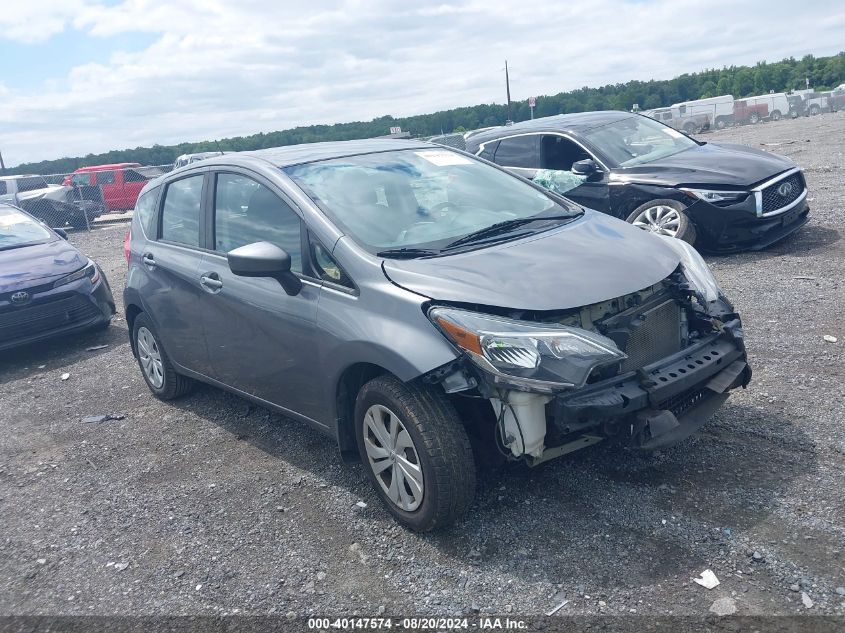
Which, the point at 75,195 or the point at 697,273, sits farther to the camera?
the point at 75,195

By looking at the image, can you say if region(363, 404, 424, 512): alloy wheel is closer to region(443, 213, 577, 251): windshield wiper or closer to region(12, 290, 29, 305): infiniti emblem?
region(443, 213, 577, 251): windshield wiper

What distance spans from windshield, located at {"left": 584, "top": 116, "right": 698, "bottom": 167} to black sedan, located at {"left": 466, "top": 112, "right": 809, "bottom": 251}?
0.04ft

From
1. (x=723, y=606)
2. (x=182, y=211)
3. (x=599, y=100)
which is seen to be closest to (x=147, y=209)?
(x=182, y=211)

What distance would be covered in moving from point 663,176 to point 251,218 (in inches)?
211

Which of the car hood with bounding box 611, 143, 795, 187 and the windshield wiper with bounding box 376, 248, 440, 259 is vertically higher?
the windshield wiper with bounding box 376, 248, 440, 259

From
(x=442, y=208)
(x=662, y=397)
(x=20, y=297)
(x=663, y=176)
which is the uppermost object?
(x=442, y=208)

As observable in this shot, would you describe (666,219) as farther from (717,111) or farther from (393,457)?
(717,111)

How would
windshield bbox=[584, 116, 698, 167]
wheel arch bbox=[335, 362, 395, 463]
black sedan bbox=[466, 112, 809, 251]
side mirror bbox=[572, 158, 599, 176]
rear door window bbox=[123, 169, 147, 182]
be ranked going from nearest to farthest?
wheel arch bbox=[335, 362, 395, 463] < black sedan bbox=[466, 112, 809, 251] < side mirror bbox=[572, 158, 599, 176] < windshield bbox=[584, 116, 698, 167] < rear door window bbox=[123, 169, 147, 182]

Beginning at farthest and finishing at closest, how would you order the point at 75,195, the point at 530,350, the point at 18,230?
the point at 75,195
the point at 18,230
the point at 530,350

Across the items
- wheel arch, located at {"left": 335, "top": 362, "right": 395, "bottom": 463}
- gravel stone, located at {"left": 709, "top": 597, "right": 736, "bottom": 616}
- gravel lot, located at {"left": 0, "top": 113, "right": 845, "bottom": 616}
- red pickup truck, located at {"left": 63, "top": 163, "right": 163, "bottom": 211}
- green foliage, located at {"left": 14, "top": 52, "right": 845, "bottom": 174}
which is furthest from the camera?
green foliage, located at {"left": 14, "top": 52, "right": 845, "bottom": 174}

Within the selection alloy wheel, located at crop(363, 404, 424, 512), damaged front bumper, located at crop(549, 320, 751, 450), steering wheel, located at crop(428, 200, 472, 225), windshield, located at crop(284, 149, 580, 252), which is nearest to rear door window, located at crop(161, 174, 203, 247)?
windshield, located at crop(284, 149, 580, 252)

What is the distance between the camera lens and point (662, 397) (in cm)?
342

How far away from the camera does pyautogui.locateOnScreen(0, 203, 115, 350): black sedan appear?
7.74 m

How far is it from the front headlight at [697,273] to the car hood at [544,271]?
0.36 feet
